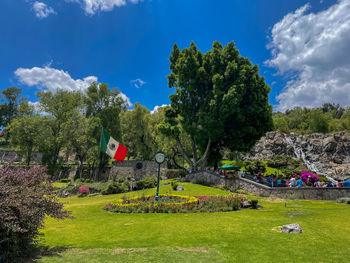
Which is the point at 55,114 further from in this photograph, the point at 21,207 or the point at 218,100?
the point at 21,207

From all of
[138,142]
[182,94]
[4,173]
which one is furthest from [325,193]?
[138,142]

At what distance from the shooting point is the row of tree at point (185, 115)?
25.9m

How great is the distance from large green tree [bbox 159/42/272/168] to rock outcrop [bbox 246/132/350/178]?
909 inches

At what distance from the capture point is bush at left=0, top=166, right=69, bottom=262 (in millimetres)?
4938

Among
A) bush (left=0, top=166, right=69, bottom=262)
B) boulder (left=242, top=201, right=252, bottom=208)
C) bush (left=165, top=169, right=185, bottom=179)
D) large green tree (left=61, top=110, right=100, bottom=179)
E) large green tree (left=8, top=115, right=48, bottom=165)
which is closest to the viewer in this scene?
bush (left=0, top=166, right=69, bottom=262)

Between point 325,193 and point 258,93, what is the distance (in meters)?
13.1

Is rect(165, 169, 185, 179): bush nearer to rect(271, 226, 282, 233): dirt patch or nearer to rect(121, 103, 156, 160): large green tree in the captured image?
rect(121, 103, 156, 160): large green tree

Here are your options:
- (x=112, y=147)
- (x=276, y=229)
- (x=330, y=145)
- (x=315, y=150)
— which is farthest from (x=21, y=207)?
(x=315, y=150)

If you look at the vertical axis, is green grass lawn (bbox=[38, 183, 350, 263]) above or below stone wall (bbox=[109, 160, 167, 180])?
below

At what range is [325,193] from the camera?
60.0ft

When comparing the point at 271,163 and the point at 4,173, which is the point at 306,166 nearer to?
the point at 271,163

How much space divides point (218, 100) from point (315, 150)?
1434 inches

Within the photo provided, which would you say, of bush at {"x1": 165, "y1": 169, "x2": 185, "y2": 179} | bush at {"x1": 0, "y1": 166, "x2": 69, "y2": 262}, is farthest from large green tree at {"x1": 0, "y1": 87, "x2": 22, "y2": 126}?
bush at {"x1": 0, "y1": 166, "x2": 69, "y2": 262}

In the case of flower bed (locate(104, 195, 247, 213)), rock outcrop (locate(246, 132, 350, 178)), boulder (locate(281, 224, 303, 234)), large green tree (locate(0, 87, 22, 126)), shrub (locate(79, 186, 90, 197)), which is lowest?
shrub (locate(79, 186, 90, 197))
